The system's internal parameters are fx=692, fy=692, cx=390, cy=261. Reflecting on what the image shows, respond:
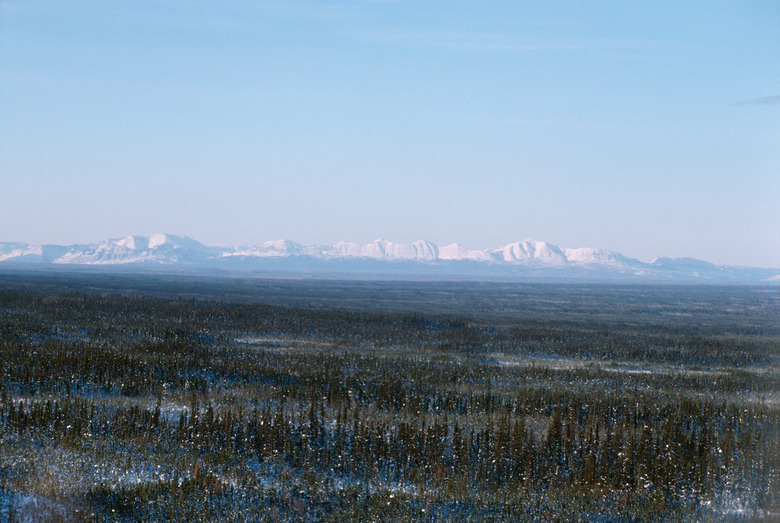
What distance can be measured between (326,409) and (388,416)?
1788 millimetres

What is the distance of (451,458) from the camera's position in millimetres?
14102

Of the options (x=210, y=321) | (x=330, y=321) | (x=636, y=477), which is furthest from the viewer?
(x=330, y=321)

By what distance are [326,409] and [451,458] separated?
4.88 metres

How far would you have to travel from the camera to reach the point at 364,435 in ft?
47.4

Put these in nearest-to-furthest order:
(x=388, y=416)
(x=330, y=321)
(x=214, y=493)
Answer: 1. (x=214, y=493)
2. (x=388, y=416)
3. (x=330, y=321)

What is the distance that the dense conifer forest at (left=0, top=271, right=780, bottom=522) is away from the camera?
11.4 meters

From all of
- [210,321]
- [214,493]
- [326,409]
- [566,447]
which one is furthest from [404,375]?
[210,321]

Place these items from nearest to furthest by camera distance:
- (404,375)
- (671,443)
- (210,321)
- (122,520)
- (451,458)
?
(122,520) → (451,458) → (671,443) → (404,375) → (210,321)

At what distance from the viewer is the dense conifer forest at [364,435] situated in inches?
447

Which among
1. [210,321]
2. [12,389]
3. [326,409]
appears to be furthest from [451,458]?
[210,321]

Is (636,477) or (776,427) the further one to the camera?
(776,427)

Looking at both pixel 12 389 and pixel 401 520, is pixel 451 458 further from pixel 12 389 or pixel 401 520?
pixel 12 389

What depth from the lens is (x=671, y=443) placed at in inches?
592

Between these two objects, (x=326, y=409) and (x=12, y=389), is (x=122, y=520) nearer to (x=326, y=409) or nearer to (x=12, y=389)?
(x=326, y=409)
